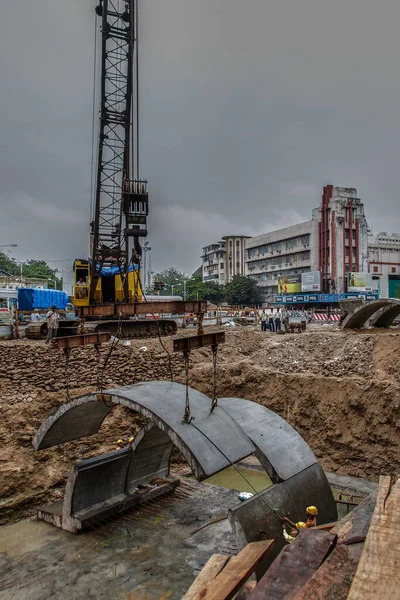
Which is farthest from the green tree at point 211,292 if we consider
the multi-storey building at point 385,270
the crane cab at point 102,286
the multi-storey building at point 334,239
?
the crane cab at point 102,286

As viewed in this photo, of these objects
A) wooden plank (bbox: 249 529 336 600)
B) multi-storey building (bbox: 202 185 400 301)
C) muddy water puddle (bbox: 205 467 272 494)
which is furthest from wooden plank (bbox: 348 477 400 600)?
multi-storey building (bbox: 202 185 400 301)

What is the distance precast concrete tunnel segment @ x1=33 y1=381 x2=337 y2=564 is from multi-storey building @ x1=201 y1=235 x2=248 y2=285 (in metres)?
64.5

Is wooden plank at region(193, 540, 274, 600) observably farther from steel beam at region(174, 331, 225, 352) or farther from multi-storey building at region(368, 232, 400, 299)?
multi-storey building at region(368, 232, 400, 299)

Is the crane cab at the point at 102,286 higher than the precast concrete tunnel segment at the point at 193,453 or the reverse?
higher

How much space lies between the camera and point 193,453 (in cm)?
593

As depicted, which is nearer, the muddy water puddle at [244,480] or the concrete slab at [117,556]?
the concrete slab at [117,556]

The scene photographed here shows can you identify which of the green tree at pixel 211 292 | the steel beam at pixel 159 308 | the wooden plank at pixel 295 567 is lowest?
the wooden plank at pixel 295 567

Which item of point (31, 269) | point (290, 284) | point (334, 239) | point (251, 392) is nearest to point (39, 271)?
point (31, 269)

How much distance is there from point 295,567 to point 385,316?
2065 cm

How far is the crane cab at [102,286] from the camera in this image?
717 inches

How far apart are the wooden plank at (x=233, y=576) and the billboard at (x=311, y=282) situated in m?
49.1

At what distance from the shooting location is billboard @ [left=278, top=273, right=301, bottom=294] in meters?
53.6

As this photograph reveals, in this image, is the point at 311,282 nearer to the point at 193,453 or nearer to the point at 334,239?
the point at 334,239

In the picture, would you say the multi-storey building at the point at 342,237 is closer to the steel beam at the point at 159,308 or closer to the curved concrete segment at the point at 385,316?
the curved concrete segment at the point at 385,316
